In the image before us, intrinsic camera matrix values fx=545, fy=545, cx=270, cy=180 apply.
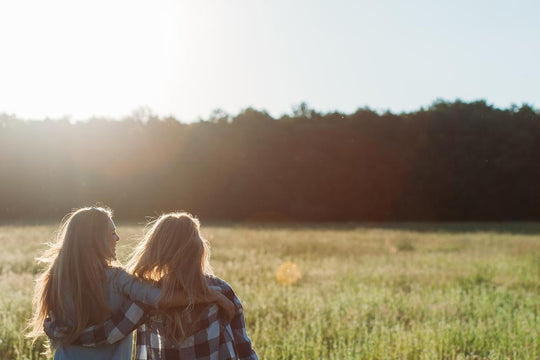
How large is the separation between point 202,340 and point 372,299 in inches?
225

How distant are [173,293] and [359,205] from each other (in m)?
41.7

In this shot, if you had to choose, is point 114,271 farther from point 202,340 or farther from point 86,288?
point 202,340

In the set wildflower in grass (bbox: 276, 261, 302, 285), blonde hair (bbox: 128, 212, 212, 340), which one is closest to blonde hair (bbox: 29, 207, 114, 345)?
blonde hair (bbox: 128, 212, 212, 340)

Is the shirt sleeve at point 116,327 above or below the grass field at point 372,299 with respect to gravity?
above

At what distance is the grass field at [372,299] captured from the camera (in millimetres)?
5742

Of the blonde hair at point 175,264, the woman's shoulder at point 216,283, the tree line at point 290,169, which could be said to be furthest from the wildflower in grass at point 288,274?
the tree line at point 290,169

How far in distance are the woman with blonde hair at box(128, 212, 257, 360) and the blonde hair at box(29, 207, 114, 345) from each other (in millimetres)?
217

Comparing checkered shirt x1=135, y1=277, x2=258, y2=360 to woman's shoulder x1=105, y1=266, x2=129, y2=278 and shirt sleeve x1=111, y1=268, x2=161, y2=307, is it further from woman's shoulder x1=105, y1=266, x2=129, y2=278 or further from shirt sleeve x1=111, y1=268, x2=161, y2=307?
woman's shoulder x1=105, y1=266, x2=129, y2=278

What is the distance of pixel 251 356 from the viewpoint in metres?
3.19

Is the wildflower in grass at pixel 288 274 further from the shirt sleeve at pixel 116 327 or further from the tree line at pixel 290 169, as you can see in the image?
the tree line at pixel 290 169

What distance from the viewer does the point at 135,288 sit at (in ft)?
9.66

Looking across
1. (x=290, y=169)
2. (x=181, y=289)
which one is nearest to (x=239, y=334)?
(x=181, y=289)

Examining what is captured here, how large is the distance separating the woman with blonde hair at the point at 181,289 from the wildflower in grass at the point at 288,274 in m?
7.62

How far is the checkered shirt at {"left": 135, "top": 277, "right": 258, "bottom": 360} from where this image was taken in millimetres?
3008
